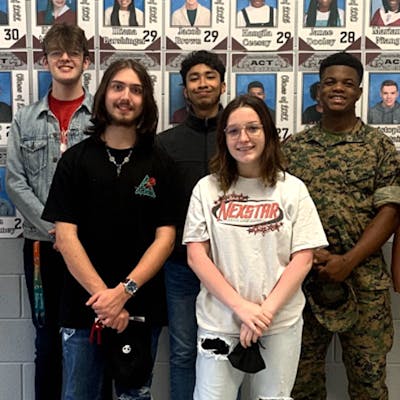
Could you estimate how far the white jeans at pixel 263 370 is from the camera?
1.54 meters

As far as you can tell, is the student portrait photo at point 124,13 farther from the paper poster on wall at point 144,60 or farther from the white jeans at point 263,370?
the white jeans at point 263,370

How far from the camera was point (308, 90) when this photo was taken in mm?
2148

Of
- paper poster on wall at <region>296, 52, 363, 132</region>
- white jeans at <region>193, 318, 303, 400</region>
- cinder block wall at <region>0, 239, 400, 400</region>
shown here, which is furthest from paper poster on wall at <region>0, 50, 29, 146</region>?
white jeans at <region>193, 318, 303, 400</region>

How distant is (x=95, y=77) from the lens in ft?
7.00

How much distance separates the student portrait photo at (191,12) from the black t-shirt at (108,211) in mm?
770

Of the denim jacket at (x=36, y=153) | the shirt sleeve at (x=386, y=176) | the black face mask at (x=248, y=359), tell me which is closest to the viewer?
the black face mask at (x=248, y=359)

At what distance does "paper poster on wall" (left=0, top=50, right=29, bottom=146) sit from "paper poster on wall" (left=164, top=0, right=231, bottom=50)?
1.97ft

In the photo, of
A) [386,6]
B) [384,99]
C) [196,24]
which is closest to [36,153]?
[196,24]

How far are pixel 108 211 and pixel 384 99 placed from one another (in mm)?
1275

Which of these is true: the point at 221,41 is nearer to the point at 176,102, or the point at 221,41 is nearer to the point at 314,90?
the point at 176,102

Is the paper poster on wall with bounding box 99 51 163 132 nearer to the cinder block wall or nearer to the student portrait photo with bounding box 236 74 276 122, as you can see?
the student portrait photo with bounding box 236 74 276 122

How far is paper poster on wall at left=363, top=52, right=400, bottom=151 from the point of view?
2.14m

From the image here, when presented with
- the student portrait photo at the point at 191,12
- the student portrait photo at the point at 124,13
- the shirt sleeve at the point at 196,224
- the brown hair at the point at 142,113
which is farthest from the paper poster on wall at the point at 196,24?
the shirt sleeve at the point at 196,224

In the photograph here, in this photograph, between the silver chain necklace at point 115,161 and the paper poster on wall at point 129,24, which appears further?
the paper poster on wall at point 129,24
